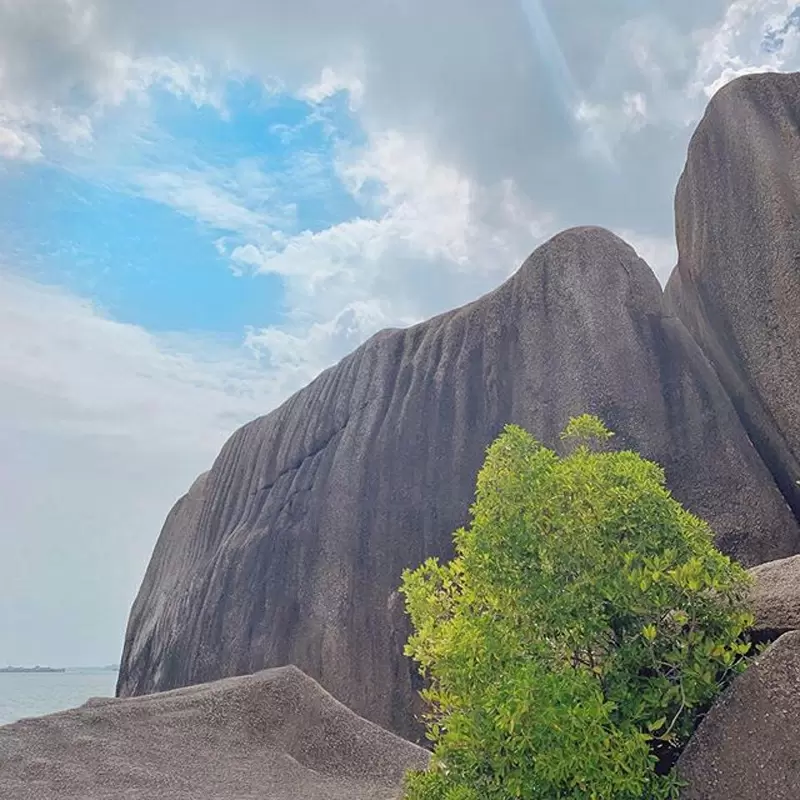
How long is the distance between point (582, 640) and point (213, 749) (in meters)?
5.59

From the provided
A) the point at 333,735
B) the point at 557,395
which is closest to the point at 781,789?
the point at 333,735

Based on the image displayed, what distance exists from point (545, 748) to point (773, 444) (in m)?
7.28

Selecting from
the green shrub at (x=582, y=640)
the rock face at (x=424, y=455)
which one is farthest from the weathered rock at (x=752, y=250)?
the green shrub at (x=582, y=640)

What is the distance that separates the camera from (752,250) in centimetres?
913

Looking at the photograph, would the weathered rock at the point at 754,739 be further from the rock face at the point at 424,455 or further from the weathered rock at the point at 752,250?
the rock face at the point at 424,455

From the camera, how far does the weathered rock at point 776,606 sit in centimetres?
356

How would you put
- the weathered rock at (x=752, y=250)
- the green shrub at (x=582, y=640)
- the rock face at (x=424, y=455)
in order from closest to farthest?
the green shrub at (x=582, y=640)
the weathered rock at (x=752, y=250)
the rock face at (x=424, y=455)

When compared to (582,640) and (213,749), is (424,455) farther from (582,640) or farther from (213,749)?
(582,640)

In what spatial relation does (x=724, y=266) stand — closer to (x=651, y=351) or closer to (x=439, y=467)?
(x=651, y=351)

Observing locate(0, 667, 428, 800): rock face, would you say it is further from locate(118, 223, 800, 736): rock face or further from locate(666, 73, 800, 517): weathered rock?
locate(666, 73, 800, 517): weathered rock

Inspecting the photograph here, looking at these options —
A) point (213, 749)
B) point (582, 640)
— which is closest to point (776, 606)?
point (582, 640)

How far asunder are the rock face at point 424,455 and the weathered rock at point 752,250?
66 centimetres

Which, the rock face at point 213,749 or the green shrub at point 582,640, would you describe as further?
the rock face at point 213,749

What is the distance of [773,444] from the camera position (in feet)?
30.7
